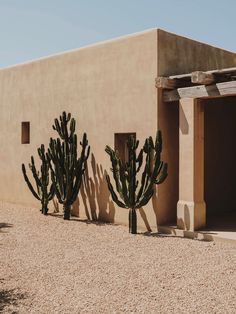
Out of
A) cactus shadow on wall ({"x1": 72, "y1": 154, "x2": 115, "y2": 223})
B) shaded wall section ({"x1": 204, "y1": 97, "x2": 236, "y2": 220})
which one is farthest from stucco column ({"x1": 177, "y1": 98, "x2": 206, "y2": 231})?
cactus shadow on wall ({"x1": 72, "y1": 154, "x2": 115, "y2": 223})

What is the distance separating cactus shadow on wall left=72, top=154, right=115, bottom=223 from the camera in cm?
1068

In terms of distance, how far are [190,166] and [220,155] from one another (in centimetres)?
273

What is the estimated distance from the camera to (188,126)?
9266mm

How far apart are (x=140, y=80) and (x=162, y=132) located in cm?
145

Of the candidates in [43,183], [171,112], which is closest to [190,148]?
[171,112]

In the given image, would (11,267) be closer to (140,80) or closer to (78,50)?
(140,80)

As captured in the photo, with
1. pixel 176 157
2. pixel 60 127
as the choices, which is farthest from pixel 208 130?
pixel 60 127

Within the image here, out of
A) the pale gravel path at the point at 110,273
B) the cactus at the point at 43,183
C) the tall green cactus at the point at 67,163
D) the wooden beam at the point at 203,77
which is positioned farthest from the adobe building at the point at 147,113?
the pale gravel path at the point at 110,273

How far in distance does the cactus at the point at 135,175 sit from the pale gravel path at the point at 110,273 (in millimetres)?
758

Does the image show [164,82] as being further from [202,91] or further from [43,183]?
[43,183]

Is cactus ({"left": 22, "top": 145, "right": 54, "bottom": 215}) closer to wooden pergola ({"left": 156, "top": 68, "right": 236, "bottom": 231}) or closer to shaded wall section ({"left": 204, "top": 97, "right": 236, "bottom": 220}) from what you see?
wooden pergola ({"left": 156, "top": 68, "right": 236, "bottom": 231})

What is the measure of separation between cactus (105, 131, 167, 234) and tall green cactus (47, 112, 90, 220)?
155cm

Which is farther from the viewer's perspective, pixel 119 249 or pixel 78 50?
pixel 78 50

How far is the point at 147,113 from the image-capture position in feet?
31.9
